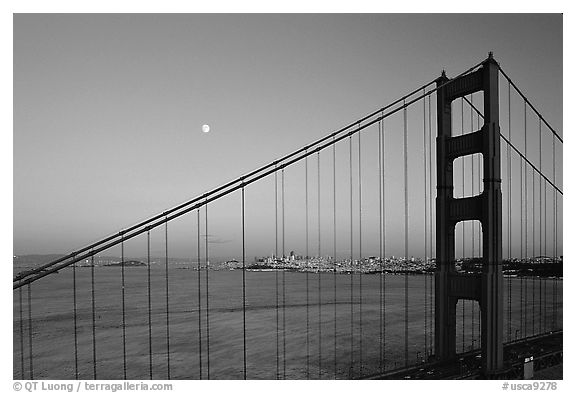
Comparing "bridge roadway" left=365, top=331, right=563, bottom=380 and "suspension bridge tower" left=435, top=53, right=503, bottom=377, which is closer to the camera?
"bridge roadway" left=365, top=331, right=563, bottom=380

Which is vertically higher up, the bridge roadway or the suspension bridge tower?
the suspension bridge tower

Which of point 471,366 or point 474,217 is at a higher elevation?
point 474,217

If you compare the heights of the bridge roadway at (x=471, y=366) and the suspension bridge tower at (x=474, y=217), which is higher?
the suspension bridge tower at (x=474, y=217)

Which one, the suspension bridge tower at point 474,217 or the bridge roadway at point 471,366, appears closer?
the bridge roadway at point 471,366
